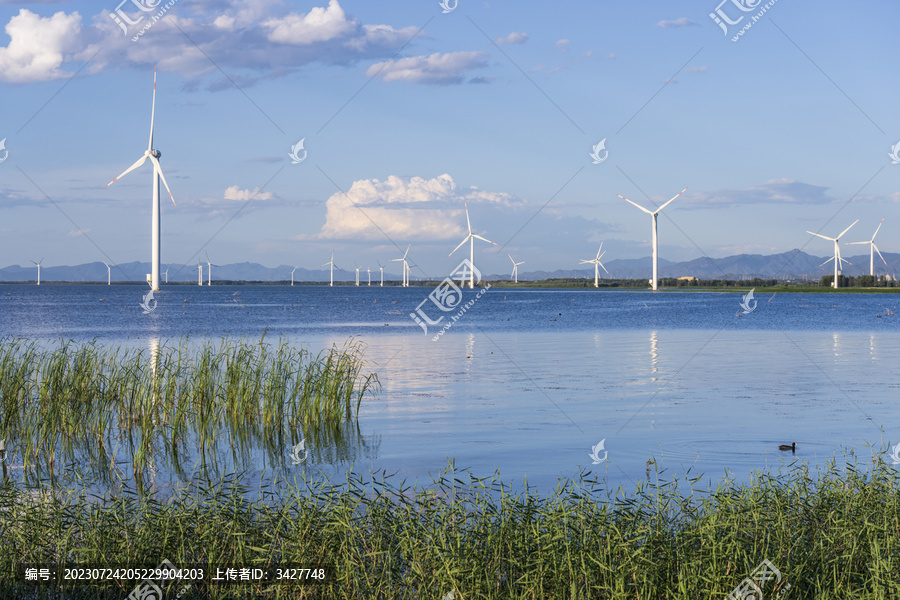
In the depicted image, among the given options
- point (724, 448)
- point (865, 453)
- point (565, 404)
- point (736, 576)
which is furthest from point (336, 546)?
point (565, 404)

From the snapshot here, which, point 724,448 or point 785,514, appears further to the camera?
point 724,448

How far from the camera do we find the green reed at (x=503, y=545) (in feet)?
29.4

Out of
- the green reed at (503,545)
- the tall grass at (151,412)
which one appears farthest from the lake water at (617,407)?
the green reed at (503,545)

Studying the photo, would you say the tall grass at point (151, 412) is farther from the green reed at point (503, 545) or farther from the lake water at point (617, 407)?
the green reed at point (503, 545)

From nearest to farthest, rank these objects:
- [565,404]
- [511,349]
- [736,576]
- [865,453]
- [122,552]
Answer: [736,576], [122,552], [865,453], [565,404], [511,349]

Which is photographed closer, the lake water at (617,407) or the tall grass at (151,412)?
→ the lake water at (617,407)

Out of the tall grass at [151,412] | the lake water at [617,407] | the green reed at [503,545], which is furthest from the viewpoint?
the tall grass at [151,412]

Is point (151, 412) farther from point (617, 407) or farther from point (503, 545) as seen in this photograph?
point (617, 407)

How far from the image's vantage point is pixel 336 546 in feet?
32.9

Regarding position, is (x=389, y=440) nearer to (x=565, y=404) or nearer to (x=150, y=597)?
(x=565, y=404)

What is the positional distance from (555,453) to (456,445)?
8.16ft

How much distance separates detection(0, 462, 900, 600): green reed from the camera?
8.96 m

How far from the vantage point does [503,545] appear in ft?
32.5

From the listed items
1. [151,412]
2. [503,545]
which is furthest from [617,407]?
[503,545]
